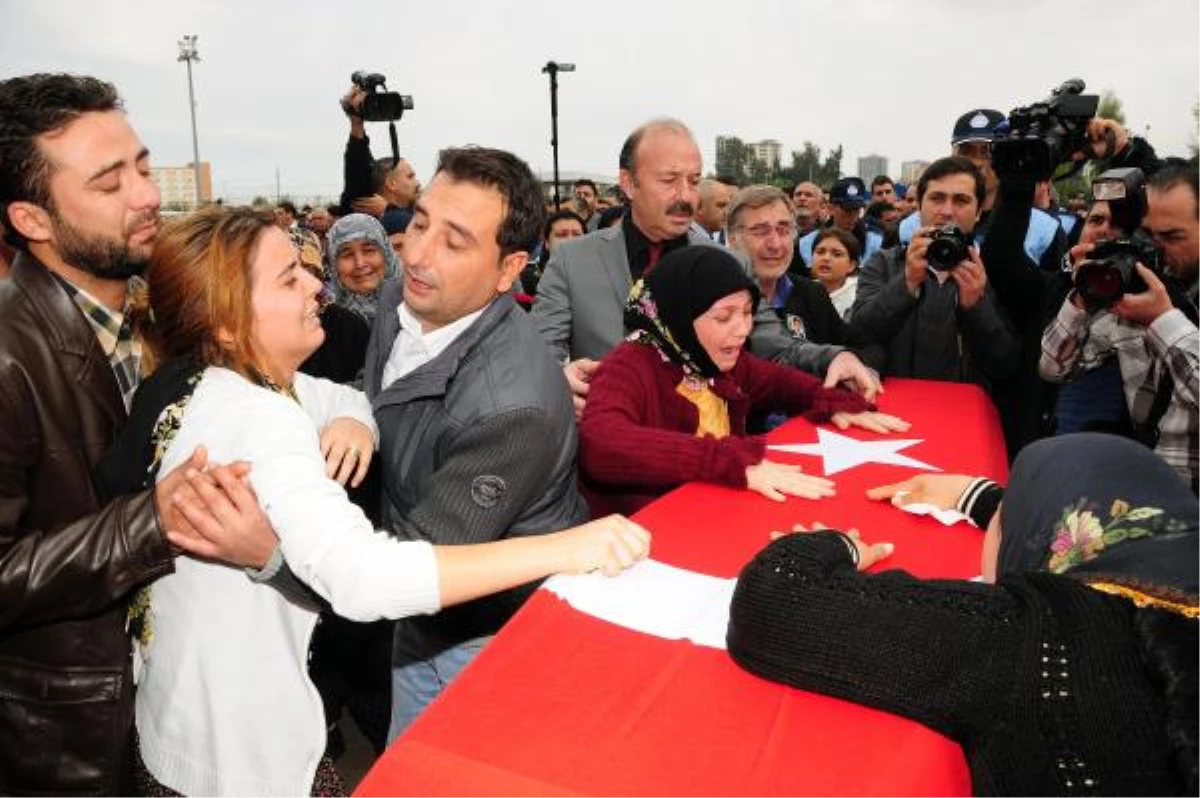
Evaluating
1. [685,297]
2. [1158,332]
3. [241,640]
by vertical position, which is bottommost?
[241,640]

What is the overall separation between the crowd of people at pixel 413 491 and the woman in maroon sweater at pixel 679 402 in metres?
0.01

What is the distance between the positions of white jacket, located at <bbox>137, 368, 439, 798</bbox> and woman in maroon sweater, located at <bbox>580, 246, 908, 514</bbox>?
97 cm

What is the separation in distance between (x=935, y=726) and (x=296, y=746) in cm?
122

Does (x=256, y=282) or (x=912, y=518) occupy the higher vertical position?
(x=256, y=282)

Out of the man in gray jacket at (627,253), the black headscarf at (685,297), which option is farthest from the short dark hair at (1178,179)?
the black headscarf at (685,297)

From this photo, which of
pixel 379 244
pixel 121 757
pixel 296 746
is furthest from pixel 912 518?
pixel 379 244

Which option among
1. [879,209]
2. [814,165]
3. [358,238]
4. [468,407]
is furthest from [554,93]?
[814,165]

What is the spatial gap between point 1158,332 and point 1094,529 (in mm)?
1923

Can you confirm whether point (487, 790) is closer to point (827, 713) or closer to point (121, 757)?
point (827, 713)

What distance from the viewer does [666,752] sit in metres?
1.21

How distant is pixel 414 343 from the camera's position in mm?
2268

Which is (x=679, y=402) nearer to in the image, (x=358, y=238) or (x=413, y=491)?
(x=413, y=491)

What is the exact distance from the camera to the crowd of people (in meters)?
1.14

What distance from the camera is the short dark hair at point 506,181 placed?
2184 mm
